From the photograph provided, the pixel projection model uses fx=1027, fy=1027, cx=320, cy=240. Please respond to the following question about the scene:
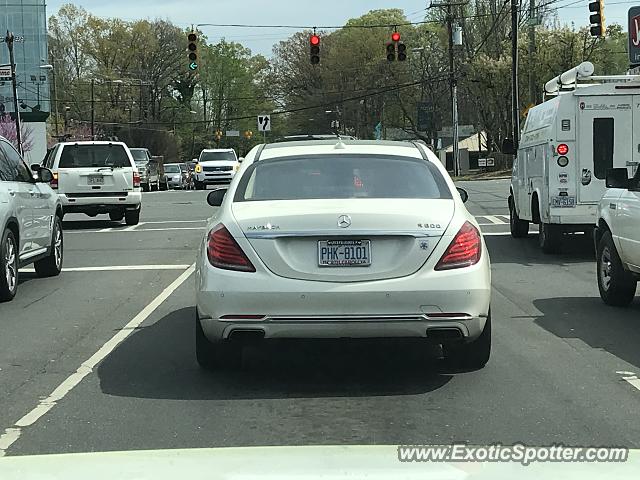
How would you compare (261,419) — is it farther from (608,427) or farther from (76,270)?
(76,270)

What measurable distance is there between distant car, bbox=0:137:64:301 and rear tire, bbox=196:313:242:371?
14.1ft

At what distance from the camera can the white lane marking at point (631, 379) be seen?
685 cm

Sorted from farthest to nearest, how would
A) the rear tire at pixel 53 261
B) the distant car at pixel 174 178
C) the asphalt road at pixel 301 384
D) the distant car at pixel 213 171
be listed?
the distant car at pixel 174 178
the distant car at pixel 213 171
the rear tire at pixel 53 261
the asphalt road at pixel 301 384

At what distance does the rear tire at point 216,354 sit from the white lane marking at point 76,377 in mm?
871

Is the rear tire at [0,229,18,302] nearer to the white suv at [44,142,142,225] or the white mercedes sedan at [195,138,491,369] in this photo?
the white mercedes sedan at [195,138,491,369]


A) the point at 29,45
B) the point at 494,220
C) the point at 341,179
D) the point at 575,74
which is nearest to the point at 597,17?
the point at 494,220

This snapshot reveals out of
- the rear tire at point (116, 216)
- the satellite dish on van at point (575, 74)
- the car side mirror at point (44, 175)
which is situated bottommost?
the rear tire at point (116, 216)

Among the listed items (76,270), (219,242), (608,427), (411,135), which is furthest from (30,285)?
(411,135)

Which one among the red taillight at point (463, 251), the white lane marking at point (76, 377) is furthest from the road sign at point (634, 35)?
the red taillight at point (463, 251)

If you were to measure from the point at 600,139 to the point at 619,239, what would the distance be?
4737mm

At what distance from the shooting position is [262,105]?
9581 cm

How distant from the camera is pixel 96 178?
21.5 m

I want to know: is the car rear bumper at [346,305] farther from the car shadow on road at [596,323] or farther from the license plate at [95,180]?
the license plate at [95,180]

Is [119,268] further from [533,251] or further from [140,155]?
[140,155]
